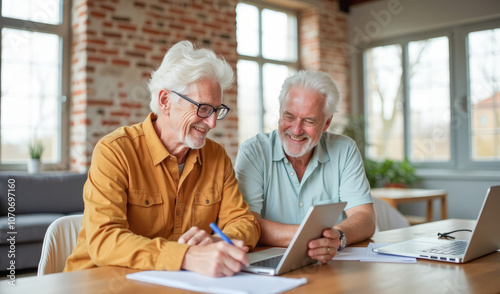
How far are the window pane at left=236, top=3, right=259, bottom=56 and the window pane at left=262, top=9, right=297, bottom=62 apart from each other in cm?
14

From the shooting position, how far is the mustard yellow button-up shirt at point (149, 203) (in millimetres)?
1369

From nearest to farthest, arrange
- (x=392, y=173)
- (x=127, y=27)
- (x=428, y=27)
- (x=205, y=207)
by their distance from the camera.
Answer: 1. (x=205, y=207)
2. (x=127, y=27)
3. (x=392, y=173)
4. (x=428, y=27)

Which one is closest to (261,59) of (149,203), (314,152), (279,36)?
(279,36)

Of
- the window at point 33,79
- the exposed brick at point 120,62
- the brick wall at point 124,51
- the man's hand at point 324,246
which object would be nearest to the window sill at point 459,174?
the brick wall at point 124,51

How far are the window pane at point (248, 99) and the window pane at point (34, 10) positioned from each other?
7.04 ft

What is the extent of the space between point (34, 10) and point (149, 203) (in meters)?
3.79

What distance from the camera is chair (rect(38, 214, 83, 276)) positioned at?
1.64 m

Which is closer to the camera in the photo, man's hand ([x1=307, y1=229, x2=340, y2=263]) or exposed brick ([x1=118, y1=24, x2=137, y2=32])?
man's hand ([x1=307, y1=229, x2=340, y2=263])

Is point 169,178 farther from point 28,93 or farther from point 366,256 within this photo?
point 28,93

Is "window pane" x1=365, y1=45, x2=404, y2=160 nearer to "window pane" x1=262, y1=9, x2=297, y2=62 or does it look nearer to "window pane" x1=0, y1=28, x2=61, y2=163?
"window pane" x1=262, y1=9, x2=297, y2=62

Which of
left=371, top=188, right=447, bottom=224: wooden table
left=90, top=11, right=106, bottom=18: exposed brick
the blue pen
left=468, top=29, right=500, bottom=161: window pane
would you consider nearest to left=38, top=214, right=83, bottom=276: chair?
the blue pen

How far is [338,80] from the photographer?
683 centimetres

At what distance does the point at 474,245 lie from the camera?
1490 mm

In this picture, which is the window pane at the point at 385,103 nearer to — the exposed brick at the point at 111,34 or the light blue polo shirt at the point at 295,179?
the exposed brick at the point at 111,34
